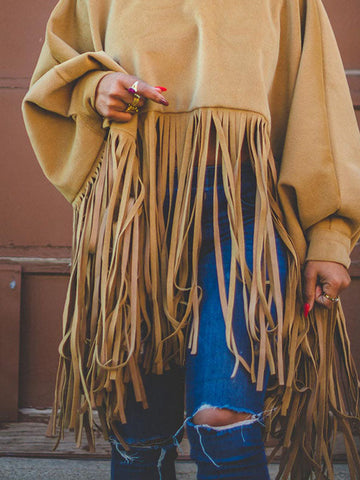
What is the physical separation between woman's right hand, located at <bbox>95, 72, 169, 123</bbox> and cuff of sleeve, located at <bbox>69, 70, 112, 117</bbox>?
0.03ft

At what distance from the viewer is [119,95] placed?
1.22m

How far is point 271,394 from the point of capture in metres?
1.28

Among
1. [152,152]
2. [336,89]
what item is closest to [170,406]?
[152,152]

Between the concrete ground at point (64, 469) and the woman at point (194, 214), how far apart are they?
2.86 ft

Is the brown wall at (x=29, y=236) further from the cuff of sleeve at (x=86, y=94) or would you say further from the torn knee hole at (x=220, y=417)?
the torn knee hole at (x=220, y=417)

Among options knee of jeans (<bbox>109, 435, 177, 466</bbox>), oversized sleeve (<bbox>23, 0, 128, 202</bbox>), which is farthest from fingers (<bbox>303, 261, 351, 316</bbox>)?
oversized sleeve (<bbox>23, 0, 128, 202</bbox>)

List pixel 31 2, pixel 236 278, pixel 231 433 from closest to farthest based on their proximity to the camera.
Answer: pixel 231 433, pixel 236 278, pixel 31 2

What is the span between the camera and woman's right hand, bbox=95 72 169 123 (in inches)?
47.2

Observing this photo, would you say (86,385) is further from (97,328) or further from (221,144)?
(221,144)

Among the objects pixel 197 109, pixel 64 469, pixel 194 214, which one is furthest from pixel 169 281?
pixel 64 469

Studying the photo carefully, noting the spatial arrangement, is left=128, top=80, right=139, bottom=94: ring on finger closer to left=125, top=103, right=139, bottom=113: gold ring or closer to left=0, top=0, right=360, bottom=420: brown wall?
left=125, top=103, right=139, bottom=113: gold ring

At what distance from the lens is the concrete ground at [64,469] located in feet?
6.94

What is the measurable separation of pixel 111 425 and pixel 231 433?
1.01ft

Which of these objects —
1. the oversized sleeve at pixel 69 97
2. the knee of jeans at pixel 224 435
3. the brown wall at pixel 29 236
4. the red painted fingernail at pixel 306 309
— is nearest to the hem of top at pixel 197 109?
the oversized sleeve at pixel 69 97
